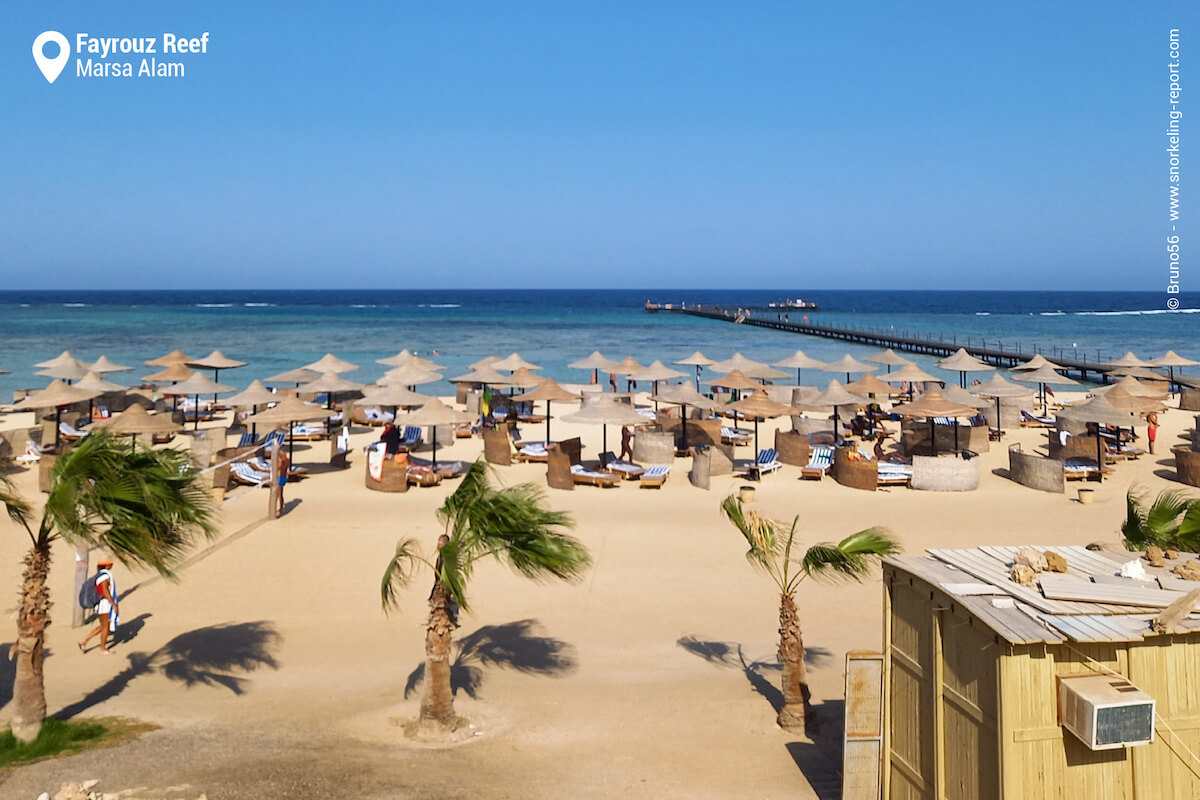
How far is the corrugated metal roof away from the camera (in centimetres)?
502

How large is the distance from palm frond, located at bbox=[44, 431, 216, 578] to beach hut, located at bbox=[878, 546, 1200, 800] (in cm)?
539

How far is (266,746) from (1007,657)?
5.31 metres

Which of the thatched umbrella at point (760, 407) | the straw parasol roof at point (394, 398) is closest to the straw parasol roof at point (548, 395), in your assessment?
the straw parasol roof at point (394, 398)

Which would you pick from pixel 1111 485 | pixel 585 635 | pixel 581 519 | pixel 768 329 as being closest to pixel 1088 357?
pixel 768 329

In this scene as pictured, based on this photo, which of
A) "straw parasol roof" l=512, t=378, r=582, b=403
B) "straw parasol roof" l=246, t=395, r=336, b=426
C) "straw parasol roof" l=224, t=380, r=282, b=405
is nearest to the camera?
"straw parasol roof" l=246, t=395, r=336, b=426

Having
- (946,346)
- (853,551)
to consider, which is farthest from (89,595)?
(946,346)

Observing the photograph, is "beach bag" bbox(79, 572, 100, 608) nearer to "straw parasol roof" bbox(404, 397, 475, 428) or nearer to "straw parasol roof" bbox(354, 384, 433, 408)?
"straw parasol roof" bbox(404, 397, 475, 428)

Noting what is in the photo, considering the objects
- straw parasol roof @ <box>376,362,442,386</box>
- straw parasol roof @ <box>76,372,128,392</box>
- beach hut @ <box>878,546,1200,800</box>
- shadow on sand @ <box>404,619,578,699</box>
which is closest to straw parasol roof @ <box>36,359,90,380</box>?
straw parasol roof @ <box>76,372,128,392</box>

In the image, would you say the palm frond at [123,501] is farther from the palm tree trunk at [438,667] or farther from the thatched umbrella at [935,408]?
the thatched umbrella at [935,408]

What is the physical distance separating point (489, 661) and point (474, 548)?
2262 millimetres

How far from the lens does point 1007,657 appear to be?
4930mm

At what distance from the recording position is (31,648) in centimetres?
706

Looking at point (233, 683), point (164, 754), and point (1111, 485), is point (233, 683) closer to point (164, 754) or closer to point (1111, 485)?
point (164, 754)

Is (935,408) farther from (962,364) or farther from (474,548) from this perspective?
(474,548)
